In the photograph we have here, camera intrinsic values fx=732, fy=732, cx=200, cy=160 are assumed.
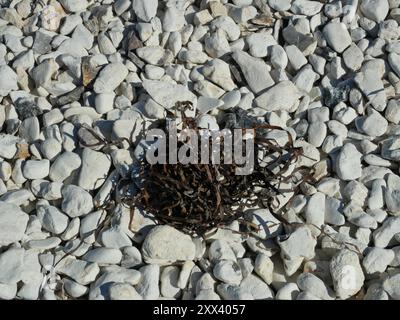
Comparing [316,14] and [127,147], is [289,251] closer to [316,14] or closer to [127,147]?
[127,147]

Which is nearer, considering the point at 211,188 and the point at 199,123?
the point at 211,188

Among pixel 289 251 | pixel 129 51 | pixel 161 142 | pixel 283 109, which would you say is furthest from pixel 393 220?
pixel 129 51

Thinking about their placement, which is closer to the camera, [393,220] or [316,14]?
[393,220]
